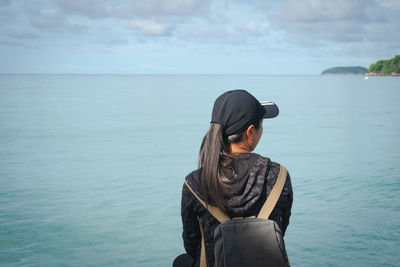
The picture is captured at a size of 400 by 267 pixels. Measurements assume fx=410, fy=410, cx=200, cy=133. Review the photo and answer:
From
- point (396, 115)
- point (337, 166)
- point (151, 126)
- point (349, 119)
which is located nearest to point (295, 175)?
point (337, 166)

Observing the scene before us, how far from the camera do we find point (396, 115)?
28375mm

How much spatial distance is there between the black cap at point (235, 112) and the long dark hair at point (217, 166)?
0.12 ft

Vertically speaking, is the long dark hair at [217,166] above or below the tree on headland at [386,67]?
below

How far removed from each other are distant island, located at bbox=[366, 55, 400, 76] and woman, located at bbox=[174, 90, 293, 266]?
165 metres

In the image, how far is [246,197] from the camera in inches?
84.7

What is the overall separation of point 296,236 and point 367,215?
1865 millimetres

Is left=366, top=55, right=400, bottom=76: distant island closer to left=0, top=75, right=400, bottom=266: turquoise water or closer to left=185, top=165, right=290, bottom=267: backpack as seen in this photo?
left=0, top=75, right=400, bottom=266: turquoise water

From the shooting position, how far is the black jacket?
214cm

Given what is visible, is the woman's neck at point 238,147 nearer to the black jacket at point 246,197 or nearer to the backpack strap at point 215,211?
the black jacket at point 246,197

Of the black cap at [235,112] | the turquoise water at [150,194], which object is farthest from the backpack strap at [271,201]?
the turquoise water at [150,194]

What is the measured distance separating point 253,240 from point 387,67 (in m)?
178

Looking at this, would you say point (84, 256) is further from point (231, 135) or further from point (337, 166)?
point (337, 166)

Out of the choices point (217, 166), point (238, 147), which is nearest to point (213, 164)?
point (217, 166)

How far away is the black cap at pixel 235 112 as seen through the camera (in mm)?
2189
